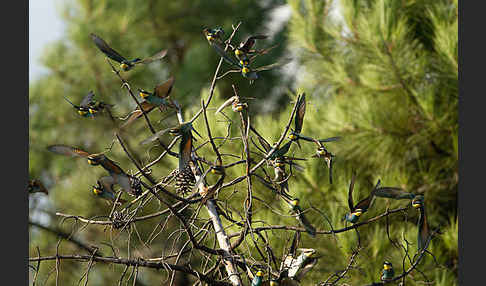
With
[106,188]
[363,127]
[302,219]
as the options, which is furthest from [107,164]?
[363,127]

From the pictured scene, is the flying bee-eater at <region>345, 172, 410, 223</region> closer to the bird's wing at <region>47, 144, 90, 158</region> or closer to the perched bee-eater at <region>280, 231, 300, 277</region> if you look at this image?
the perched bee-eater at <region>280, 231, 300, 277</region>

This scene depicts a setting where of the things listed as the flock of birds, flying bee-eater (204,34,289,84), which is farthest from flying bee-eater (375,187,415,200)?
flying bee-eater (204,34,289,84)

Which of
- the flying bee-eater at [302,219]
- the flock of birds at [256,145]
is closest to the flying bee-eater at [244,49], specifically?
the flock of birds at [256,145]

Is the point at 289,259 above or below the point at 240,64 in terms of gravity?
below

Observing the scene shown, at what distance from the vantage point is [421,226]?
0.32 metres

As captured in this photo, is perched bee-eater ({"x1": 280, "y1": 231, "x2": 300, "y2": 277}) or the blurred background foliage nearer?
perched bee-eater ({"x1": 280, "y1": 231, "x2": 300, "y2": 277})

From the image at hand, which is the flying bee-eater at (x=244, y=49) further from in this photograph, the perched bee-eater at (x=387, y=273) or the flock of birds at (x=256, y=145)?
the perched bee-eater at (x=387, y=273)

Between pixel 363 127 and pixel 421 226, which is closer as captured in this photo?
pixel 421 226

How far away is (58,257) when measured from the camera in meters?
0.31

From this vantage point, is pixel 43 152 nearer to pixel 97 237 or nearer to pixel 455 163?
pixel 97 237

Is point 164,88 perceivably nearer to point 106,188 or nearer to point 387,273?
point 106,188

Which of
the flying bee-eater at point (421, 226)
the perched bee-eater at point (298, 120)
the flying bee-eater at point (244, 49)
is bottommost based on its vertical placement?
the flying bee-eater at point (421, 226)

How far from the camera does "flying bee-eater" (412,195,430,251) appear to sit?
1.01 feet

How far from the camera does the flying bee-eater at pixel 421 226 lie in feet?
1.01
